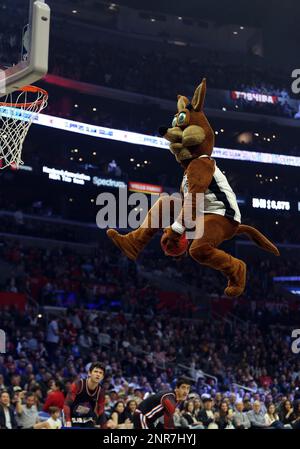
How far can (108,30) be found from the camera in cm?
3284

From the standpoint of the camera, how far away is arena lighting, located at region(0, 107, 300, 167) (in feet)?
82.7

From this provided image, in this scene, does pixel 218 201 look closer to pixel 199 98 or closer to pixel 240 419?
pixel 199 98

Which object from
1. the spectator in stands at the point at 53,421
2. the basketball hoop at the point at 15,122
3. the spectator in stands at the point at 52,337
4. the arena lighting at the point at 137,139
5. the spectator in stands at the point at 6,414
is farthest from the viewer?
the arena lighting at the point at 137,139

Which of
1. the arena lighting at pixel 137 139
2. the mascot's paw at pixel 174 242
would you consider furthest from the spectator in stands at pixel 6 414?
the arena lighting at pixel 137 139

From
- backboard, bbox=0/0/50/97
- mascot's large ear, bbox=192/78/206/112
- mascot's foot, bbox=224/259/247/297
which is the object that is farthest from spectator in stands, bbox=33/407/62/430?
mascot's large ear, bbox=192/78/206/112

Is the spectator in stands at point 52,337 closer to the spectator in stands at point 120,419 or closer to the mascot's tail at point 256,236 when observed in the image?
the spectator in stands at point 120,419

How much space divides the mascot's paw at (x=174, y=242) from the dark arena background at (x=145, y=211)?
195 inches

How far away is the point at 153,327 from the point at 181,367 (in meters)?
1.97

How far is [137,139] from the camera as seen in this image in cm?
2722

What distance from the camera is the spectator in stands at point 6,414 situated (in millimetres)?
9922

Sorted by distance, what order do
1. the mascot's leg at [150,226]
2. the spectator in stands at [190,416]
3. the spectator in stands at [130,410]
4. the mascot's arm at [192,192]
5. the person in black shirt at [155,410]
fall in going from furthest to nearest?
→ the spectator in stands at [190,416] < the spectator in stands at [130,410] < the person in black shirt at [155,410] < the mascot's leg at [150,226] < the mascot's arm at [192,192]

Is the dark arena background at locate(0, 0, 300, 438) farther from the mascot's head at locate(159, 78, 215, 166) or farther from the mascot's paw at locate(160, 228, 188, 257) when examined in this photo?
the mascot's head at locate(159, 78, 215, 166)

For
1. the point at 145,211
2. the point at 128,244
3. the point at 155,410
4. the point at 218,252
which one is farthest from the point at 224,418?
the point at 218,252

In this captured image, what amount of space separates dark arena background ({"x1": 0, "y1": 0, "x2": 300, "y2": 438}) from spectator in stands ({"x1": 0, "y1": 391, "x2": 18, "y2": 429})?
414mm
